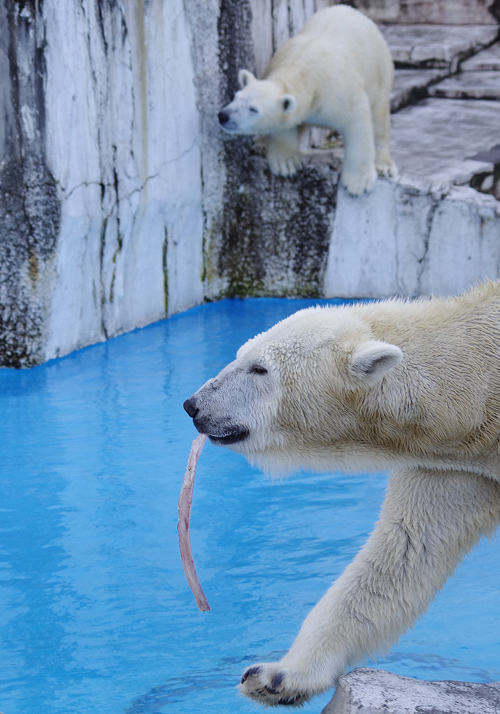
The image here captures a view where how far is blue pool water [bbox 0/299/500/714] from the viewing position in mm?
2215

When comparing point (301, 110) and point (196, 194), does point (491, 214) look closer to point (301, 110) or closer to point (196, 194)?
point (301, 110)

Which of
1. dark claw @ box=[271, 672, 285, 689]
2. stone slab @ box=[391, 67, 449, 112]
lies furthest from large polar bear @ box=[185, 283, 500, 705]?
stone slab @ box=[391, 67, 449, 112]

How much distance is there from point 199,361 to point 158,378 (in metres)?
0.29

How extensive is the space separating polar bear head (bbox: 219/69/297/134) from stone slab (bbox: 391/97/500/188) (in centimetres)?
91

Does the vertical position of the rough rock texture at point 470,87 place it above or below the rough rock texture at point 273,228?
above

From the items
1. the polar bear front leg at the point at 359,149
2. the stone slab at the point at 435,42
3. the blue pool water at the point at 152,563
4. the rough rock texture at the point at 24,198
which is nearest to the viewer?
the blue pool water at the point at 152,563

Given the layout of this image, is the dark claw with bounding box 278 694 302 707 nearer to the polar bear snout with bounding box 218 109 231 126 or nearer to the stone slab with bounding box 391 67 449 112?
the polar bear snout with bounding box 218 109 231 126

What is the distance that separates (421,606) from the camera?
6.59 ft

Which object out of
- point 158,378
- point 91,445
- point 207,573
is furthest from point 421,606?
point 158,378

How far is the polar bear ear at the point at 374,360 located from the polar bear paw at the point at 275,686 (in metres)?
0.67

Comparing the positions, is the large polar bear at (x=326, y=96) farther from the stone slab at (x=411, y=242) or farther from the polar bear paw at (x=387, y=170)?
the stone slab at (x=411, y=242)

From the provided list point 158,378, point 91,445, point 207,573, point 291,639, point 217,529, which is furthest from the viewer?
point 158,378

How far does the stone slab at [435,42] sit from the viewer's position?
24.3ft

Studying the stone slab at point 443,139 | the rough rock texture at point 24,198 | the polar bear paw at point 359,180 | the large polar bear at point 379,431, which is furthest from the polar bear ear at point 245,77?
the large polar bear at point 379,431
